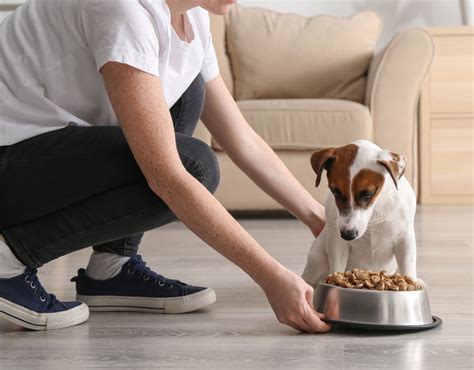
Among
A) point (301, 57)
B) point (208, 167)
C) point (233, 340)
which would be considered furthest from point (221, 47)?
point (233, 340)

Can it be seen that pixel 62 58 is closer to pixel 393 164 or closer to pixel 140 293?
pixel 140 293

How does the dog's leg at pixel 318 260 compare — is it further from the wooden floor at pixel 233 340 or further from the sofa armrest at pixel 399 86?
the sofa armrest at pixel 399 86

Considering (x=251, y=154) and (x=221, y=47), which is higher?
(x=251, y=154)

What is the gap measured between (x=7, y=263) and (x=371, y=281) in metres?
0.74

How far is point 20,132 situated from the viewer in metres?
1.74

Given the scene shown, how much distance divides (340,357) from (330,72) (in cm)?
306

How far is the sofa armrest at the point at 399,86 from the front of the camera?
3.91 m

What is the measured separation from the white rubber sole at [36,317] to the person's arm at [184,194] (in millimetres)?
383

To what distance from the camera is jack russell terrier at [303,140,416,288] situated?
6.17ft

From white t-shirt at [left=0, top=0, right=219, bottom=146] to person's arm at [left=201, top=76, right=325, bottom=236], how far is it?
0.25 metres

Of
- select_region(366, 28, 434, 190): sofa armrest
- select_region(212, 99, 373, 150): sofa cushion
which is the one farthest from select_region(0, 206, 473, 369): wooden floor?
select_region(366, 28, 434, 190): sofa armrest

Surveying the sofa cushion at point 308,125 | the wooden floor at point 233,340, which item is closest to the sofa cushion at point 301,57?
the sofa cushion at point 308,125

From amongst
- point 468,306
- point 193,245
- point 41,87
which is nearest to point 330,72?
point 193,245

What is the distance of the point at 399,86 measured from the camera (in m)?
3.95
